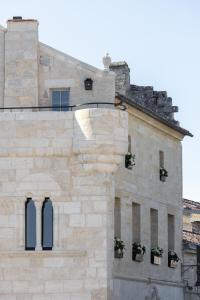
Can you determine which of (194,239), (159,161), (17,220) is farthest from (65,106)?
(194,239)

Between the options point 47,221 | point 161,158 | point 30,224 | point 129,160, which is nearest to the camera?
point 47,221

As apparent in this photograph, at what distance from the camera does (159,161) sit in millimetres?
52844

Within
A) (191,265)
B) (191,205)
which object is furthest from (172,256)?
(191,205)

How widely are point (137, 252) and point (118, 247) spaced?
2141 millimetres

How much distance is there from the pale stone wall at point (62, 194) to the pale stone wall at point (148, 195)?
3405 millimetres

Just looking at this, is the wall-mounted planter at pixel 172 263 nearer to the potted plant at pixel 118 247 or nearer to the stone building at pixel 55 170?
the potted plant at pixel 118 247

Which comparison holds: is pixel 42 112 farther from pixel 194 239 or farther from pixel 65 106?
pixel 194 239

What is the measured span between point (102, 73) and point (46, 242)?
6.78 metres

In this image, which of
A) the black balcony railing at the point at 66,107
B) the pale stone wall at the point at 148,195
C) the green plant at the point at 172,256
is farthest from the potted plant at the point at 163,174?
the black balcony railing at the point at 66,107

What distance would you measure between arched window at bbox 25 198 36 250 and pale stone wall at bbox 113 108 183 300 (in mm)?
4155

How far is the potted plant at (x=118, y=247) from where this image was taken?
46969mm

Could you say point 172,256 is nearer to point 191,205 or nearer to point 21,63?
point 21,63

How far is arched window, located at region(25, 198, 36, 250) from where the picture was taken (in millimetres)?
43375

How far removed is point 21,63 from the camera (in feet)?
151
